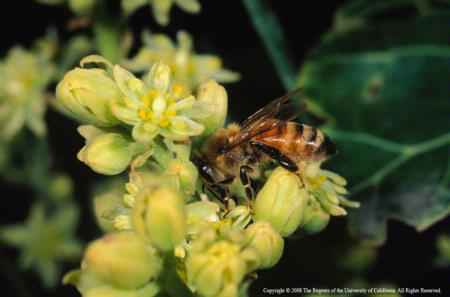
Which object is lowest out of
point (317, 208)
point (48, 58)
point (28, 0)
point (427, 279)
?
point (427, 279)

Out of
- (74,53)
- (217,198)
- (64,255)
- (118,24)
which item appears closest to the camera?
(217,198)

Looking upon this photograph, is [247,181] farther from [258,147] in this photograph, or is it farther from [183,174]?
[183,174]

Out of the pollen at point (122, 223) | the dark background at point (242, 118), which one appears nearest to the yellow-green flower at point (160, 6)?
the dark background at point (242, 118)

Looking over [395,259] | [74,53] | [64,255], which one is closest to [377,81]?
[395,259]

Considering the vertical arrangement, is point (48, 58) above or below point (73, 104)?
below

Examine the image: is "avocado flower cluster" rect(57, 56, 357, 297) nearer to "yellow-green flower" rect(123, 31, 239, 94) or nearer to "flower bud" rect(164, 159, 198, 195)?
"flower bud" rect(164, 159, 198, 195)

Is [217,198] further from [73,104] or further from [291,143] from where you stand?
[73,104]

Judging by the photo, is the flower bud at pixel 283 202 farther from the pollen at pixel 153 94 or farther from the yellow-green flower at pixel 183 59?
the yellow-green flower at pixel 183 59

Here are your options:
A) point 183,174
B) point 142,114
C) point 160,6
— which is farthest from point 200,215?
point 160,6
